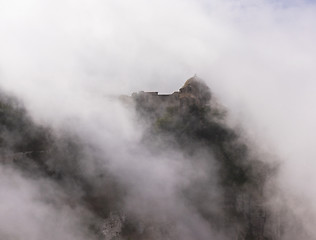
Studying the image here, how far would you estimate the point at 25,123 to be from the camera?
5638 cm

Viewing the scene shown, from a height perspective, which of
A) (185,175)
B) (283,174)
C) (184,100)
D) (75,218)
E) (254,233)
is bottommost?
(75,218)

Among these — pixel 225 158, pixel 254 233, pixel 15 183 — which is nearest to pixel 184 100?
pixel 225 158

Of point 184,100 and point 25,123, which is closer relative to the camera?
point 25,123

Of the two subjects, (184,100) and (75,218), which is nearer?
(75,218)

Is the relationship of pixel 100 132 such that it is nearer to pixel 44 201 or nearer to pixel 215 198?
pixel 44 201

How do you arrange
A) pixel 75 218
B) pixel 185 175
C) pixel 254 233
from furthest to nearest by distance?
pixel 185 175
pixel 254 233
pixel 75 218

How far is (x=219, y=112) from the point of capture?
61375mm

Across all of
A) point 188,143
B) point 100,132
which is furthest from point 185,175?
point 100,132

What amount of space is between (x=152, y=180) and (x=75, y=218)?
37.8 ft

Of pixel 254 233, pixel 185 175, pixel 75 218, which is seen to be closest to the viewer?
pixel 75 218

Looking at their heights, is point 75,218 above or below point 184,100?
below

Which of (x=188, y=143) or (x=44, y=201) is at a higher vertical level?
(x=188, y=143)

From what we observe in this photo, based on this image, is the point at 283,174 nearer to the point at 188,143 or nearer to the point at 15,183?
the point at 188,143

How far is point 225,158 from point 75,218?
21.0 metres
